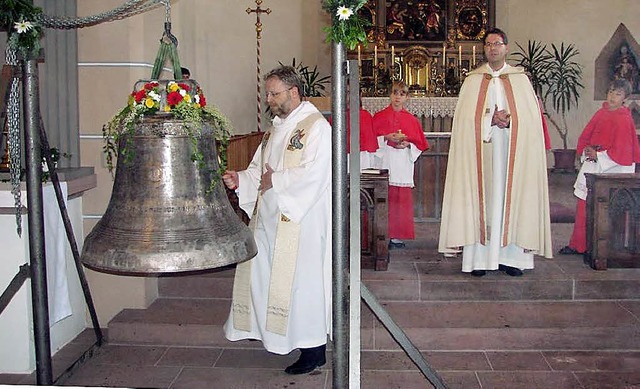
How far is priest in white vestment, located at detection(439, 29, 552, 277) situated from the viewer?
6.38 m

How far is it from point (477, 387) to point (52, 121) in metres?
3.61

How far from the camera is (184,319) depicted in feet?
19.3

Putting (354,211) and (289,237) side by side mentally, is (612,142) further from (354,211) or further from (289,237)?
(354,211)

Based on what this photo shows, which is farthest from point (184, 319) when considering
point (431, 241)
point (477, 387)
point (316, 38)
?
point (316, 38)

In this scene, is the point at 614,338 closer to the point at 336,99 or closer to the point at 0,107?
the point at 336,99

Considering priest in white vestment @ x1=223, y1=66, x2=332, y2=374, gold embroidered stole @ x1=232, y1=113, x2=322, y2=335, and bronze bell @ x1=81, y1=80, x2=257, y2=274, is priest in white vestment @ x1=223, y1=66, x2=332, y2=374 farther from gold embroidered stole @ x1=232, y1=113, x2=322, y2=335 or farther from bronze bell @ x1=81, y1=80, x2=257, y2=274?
bronze bell @ x1=81, y1=80, x2=257, y2=274

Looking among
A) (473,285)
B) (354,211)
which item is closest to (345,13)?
(354,211)

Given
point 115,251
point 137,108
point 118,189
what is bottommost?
point 115,251

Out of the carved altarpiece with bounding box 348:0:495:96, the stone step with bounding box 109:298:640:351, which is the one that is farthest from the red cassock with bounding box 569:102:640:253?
the carved altarpiece with bounding box 348:0:495:96

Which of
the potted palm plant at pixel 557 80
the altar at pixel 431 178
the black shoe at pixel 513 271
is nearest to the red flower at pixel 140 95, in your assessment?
the black shoe at pixel 513 271

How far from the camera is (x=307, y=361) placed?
5105mm

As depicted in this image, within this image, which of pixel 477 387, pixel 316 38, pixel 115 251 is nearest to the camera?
pixel 115 251

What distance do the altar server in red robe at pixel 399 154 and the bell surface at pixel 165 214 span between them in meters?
4.89

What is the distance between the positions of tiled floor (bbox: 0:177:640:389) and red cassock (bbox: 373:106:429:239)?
2.87ft
